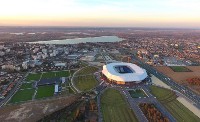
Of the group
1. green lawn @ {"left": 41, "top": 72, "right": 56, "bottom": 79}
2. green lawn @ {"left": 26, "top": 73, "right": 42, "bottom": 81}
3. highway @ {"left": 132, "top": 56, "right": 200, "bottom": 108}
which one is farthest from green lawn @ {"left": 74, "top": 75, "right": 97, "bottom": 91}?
highway @ {"left": 132, "top": 56, "right": 200, "bottom": 108}

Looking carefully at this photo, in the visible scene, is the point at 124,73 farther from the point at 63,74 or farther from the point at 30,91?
the point at 30,91

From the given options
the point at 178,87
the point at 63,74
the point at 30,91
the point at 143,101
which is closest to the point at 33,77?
the point at 63,74

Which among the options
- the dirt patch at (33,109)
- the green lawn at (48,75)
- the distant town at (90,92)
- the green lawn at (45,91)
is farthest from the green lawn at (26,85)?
the dirt patch at (33,109)

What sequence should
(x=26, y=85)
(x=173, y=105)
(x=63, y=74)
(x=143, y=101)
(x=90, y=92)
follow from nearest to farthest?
(x=173, y=105) → (x=143, y=101) → (x=90, y=92) → (x=26, y=85) → (x=63, y=74)

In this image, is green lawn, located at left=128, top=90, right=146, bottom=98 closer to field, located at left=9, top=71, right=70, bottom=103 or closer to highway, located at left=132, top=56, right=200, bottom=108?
highway, located at left=132, top=56, right=200, bottom=108

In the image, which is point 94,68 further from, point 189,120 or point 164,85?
point 189,120

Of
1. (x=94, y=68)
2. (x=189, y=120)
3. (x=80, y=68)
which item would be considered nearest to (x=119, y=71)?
(x=94, y=68)
